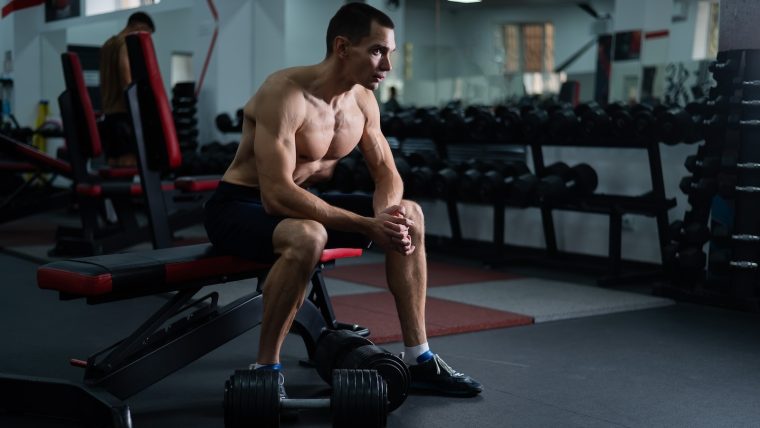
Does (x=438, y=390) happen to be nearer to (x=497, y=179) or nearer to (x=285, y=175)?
(x=285, y=175)

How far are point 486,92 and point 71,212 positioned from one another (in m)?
4.39

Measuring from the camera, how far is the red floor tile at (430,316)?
2957 millimetres

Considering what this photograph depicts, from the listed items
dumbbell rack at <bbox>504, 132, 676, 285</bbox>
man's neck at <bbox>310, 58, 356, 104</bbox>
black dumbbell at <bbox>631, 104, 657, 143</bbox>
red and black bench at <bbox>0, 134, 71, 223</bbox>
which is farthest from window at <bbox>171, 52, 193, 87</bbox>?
man's neck at <bbox>310, 58, 356, 104</bbox>

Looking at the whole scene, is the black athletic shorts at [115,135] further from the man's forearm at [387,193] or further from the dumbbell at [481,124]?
the man's forearm at [387,193]

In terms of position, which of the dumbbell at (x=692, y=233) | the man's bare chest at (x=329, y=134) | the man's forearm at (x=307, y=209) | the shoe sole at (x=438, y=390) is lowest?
the shoe sole at (x=438, y=390)

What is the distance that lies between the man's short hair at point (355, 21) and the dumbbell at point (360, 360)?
2.41ft

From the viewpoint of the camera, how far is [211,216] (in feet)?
7.33

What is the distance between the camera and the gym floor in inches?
82.3

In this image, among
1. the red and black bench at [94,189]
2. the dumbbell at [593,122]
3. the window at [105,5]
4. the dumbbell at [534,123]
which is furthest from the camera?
the window at [105,5]

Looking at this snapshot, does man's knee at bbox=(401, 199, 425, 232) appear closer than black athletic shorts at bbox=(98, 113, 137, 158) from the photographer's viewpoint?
Yes

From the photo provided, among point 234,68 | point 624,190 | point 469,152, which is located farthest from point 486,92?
point 624,190

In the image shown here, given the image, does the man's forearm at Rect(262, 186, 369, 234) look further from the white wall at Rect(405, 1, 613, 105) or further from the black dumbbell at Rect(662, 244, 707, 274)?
the white wall at Rect(405, 1, 613, 105)

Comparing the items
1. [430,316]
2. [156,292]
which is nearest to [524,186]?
[430,316]

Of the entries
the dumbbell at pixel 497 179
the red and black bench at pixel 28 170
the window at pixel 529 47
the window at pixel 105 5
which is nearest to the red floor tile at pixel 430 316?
the dumbbell at pixel 497 179
